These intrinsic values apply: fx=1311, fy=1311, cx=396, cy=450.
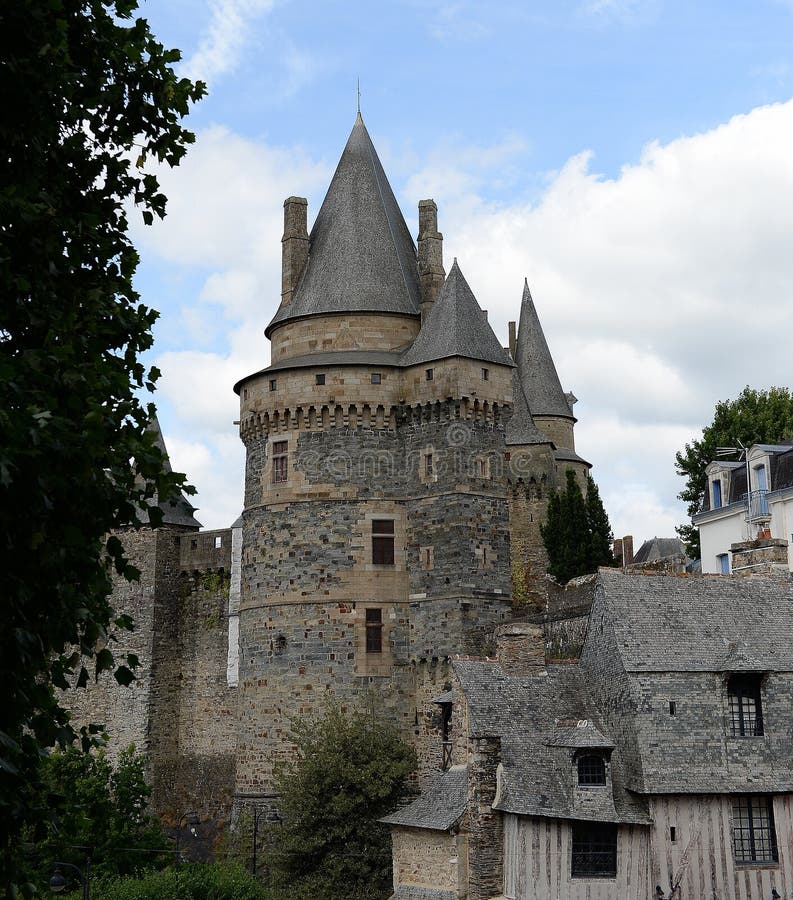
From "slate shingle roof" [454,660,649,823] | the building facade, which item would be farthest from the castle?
the building facade

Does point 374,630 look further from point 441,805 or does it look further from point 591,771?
point 591,771

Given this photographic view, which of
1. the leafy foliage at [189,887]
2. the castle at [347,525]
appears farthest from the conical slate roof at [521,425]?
the leafy foliage at [189,887]

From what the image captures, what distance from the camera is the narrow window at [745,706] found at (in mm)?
27500

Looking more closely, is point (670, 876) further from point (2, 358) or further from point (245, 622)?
point (2, 358)

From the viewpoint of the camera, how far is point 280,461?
39.8 metres

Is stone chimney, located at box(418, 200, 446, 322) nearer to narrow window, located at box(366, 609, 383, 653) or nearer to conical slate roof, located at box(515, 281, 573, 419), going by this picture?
narrow window, located at box(366, 609, 383, 653)

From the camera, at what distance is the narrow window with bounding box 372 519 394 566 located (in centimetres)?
3866

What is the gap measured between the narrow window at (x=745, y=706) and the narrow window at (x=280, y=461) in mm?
16213

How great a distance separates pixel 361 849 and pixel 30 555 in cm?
2540

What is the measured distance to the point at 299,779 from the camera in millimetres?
35062

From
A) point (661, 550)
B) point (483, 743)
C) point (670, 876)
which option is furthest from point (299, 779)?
point (661, 550)

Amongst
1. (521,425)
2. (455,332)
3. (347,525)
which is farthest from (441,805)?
(521,425)

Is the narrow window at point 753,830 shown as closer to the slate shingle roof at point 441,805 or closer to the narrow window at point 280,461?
the slate shingle roof at point 441,805

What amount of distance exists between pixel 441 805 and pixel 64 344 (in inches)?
795
